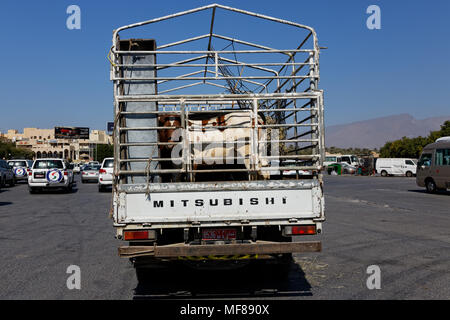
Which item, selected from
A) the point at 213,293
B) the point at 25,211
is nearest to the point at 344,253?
the point at 213,293

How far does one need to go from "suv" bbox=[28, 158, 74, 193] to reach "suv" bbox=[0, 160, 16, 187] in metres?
5.04

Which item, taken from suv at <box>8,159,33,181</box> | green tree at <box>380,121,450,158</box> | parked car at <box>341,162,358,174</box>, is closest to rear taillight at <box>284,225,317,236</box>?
suv at <box>8,159,33,181</box>

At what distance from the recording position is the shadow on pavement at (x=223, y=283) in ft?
19.4

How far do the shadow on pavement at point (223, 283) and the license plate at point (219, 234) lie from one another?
77 cm

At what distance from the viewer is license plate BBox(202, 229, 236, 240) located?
221 inches

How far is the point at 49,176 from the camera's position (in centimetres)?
2467

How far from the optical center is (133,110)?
20.0ft

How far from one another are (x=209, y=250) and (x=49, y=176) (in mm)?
21379

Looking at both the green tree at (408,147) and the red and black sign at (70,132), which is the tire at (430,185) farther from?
the red and black sign at (70,132)

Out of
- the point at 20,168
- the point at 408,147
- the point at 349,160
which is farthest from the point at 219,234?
the point at 408,147

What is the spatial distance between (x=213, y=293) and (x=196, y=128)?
2.09m

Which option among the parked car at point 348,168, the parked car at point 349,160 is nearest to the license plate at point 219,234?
the parked car at point 348,168
